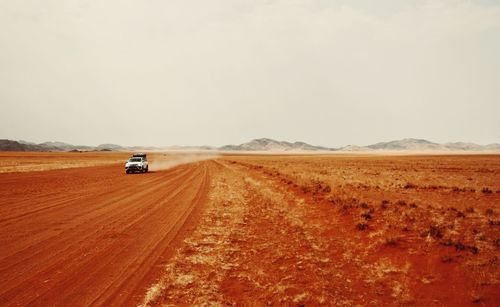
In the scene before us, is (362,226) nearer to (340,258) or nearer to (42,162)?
(340,258)

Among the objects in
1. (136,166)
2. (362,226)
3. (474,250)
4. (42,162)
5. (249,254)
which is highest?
(136,166)

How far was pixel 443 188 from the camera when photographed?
870 inches

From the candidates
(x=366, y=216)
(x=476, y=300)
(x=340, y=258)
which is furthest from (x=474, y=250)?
(x=366, y=216)

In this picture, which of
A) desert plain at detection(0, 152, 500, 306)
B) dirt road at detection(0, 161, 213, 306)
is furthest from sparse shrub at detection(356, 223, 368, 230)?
dirt road at detection(0, 161, 213, 306)

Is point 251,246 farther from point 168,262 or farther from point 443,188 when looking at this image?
point 443,188

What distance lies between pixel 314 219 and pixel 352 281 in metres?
6.11

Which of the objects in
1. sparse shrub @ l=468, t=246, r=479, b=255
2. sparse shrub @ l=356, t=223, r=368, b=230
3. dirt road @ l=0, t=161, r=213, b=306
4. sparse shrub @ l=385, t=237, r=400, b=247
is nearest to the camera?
dirt road @ l=0, t=161, r=213, b=306

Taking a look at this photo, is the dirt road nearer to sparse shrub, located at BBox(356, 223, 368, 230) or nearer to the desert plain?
the desert plain

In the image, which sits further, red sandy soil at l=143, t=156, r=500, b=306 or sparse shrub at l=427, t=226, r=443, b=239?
sparse shrub at l=427, t=226, r=443, b=239

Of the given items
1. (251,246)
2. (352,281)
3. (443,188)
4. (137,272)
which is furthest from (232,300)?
(443,188)

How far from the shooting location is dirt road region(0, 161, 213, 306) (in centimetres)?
590

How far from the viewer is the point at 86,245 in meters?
8.86

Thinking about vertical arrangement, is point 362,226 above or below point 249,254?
above

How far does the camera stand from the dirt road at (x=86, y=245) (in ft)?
19.4
